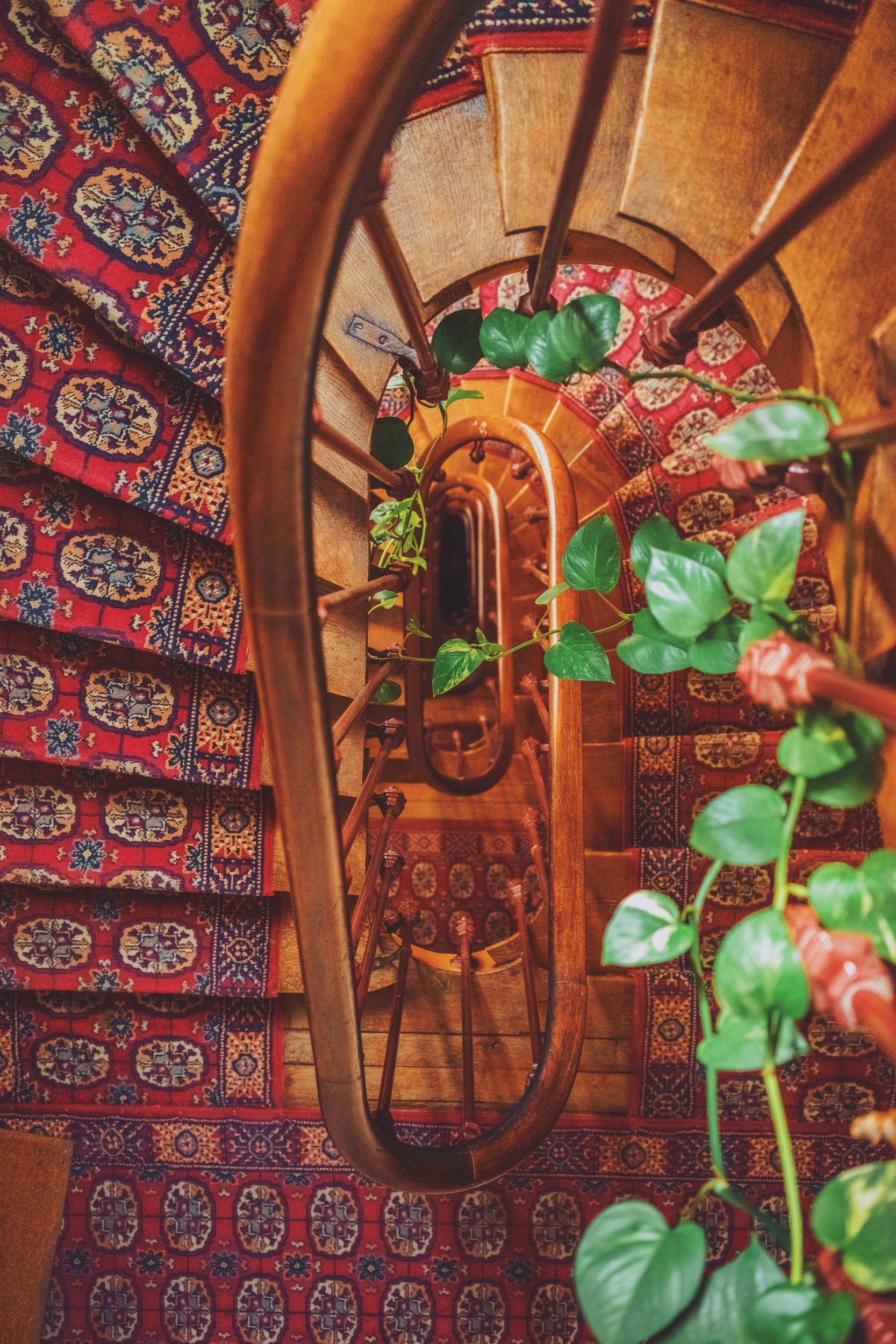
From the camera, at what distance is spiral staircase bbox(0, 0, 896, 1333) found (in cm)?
85

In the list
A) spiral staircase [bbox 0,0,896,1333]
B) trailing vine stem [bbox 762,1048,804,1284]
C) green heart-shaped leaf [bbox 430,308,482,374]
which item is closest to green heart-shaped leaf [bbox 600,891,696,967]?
trailing vine stem [bbox 762,1048,804,1284]

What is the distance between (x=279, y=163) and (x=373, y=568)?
3.94 feet

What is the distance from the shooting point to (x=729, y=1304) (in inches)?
28.2

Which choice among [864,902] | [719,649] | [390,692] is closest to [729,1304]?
[864,902]

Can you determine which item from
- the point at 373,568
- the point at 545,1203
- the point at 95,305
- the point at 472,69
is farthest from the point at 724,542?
the point at 545,1203

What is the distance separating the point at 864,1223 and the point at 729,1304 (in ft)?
0.47

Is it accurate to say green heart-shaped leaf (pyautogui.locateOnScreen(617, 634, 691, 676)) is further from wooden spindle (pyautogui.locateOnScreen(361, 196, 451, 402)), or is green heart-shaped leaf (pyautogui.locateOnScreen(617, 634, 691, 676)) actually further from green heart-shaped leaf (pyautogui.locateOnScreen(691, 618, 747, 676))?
wooden spindle (pyautogui.locateOnScreen(361, 196, 451, 402))

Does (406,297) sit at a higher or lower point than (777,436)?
higher

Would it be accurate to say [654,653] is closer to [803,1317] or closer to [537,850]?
[803,1317]

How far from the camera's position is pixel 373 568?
1.93 meters

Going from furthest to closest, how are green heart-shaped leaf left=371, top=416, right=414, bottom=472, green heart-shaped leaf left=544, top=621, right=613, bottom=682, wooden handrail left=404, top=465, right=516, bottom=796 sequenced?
wooden handrail left=404, top=465, right=516, bottom=796, green heart-shaped leaf left=371, top=416, right=414, bottom=472, green heart-shaped leaf left=544, top=621, right=613, bottom=682

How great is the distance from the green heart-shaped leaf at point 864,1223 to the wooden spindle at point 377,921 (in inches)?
27.4

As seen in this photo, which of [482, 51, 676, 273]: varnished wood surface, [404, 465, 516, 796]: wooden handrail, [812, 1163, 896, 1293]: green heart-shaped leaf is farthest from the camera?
[404, 465, 516, 796]: wooden handrail

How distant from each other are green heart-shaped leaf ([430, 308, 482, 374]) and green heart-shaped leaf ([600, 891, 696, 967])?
0.80 meters
